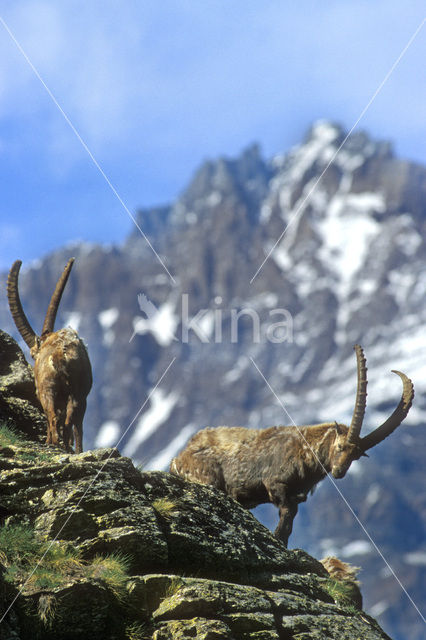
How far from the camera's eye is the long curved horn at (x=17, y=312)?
21688 millimetres

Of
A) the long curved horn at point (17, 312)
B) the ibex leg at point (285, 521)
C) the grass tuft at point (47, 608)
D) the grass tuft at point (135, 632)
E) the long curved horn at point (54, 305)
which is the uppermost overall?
the long curved horn at point (17, 312)

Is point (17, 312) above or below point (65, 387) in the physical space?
above

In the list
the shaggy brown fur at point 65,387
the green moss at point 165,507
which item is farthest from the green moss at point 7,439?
the green moss at point 165,507

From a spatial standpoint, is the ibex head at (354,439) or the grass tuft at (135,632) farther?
the ibex head at (354,439)

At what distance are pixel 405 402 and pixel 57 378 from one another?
906cm

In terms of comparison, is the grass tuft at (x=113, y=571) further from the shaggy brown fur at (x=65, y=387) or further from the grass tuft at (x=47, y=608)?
the shaggy brown fur at (x=65, y=387)

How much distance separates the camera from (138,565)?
496 inches

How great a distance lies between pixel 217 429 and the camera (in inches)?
863

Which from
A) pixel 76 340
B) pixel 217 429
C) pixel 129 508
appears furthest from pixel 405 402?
pixel 129 508

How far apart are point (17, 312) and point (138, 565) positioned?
11.0m

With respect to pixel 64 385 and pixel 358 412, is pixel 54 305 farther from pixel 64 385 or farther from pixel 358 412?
pixel 358 412

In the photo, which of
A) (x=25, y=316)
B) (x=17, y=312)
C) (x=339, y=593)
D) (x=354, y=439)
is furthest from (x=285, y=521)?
(x=17, y=312)

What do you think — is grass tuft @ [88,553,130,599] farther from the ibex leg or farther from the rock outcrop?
the ibex leg

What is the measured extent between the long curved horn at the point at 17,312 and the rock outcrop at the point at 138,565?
256 inches
